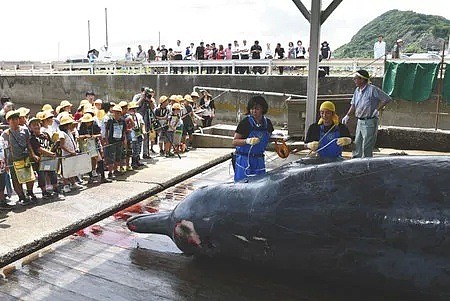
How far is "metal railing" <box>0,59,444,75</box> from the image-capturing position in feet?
57.1

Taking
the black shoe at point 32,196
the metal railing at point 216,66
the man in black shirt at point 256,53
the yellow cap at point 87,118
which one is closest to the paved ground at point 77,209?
the black shoe at point 32,196

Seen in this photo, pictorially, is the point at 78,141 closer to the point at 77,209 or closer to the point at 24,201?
the point at 24,201

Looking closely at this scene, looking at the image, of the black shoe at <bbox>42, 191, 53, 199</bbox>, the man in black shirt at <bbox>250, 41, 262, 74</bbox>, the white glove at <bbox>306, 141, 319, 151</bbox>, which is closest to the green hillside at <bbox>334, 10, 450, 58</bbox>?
the man in black shirt at <bbox>250, 41, 262, 74</bbox>

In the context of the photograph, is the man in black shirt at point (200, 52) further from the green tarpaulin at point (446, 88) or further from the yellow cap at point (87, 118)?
the yellow cap at point (87, 118)

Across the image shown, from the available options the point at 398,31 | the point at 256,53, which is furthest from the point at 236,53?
the point at 398,31

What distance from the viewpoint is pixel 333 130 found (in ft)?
17.4

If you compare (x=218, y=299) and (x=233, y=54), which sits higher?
(x=233, y=54)

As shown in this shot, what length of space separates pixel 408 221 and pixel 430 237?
184 mm

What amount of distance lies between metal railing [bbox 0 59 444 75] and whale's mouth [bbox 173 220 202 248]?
A: 10.2 meters

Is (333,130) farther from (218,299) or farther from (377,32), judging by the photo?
(377,32)

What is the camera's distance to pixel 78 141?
27.7ft

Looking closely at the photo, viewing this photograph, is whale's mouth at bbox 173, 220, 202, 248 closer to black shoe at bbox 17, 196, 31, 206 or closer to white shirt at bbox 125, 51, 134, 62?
black shoe at bbox 17, 196, 31, 206

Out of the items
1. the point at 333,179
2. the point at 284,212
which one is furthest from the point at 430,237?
the point at 284,212

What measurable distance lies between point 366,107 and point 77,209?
4.84m
